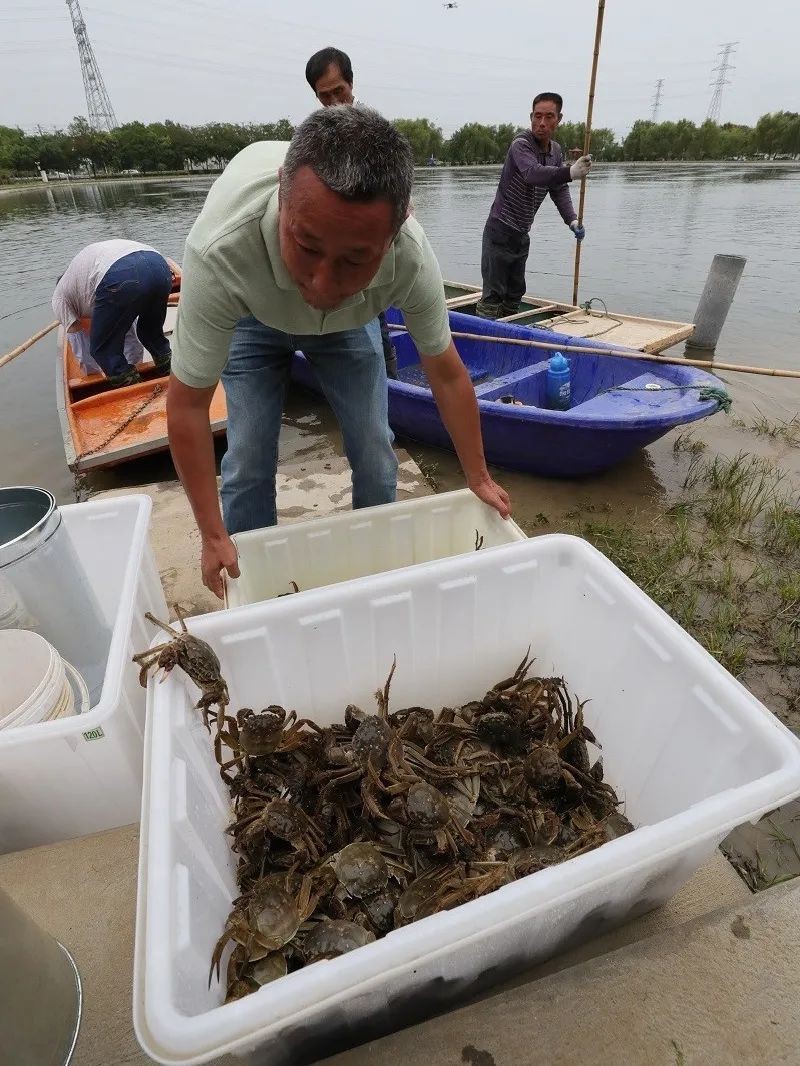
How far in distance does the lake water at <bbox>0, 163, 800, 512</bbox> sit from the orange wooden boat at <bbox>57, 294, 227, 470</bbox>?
1.71 ft

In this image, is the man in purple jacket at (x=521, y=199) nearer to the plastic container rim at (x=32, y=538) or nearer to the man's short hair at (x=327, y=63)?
the man's short hair at (x=327, y=63)

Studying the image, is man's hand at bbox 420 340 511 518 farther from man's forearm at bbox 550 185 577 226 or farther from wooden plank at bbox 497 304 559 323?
man's forearm at bbox 550 185 577 226

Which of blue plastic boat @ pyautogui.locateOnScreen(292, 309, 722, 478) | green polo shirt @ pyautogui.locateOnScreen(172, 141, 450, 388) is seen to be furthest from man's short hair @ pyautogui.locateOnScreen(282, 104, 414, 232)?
blue plastic boat @ pyautogui.locateOnScreen(292, 309, 722, 478)

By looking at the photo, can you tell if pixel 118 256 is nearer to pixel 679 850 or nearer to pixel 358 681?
pixel 358 681

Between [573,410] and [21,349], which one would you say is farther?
[21,349]

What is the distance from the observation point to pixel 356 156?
118cm

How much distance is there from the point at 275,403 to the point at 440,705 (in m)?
1.40

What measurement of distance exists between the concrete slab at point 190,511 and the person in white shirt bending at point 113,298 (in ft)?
5.62

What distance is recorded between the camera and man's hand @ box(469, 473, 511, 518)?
7.19 feet

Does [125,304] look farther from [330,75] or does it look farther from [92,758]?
[92,758]

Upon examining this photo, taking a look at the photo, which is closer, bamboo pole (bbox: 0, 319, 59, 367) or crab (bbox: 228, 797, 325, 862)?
crab (bbox: 228, 797, 325, 862)

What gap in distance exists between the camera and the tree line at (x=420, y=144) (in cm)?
4566

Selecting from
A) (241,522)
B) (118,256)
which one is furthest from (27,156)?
(241,522)

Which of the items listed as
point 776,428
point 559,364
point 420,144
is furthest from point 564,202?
point 420,144
